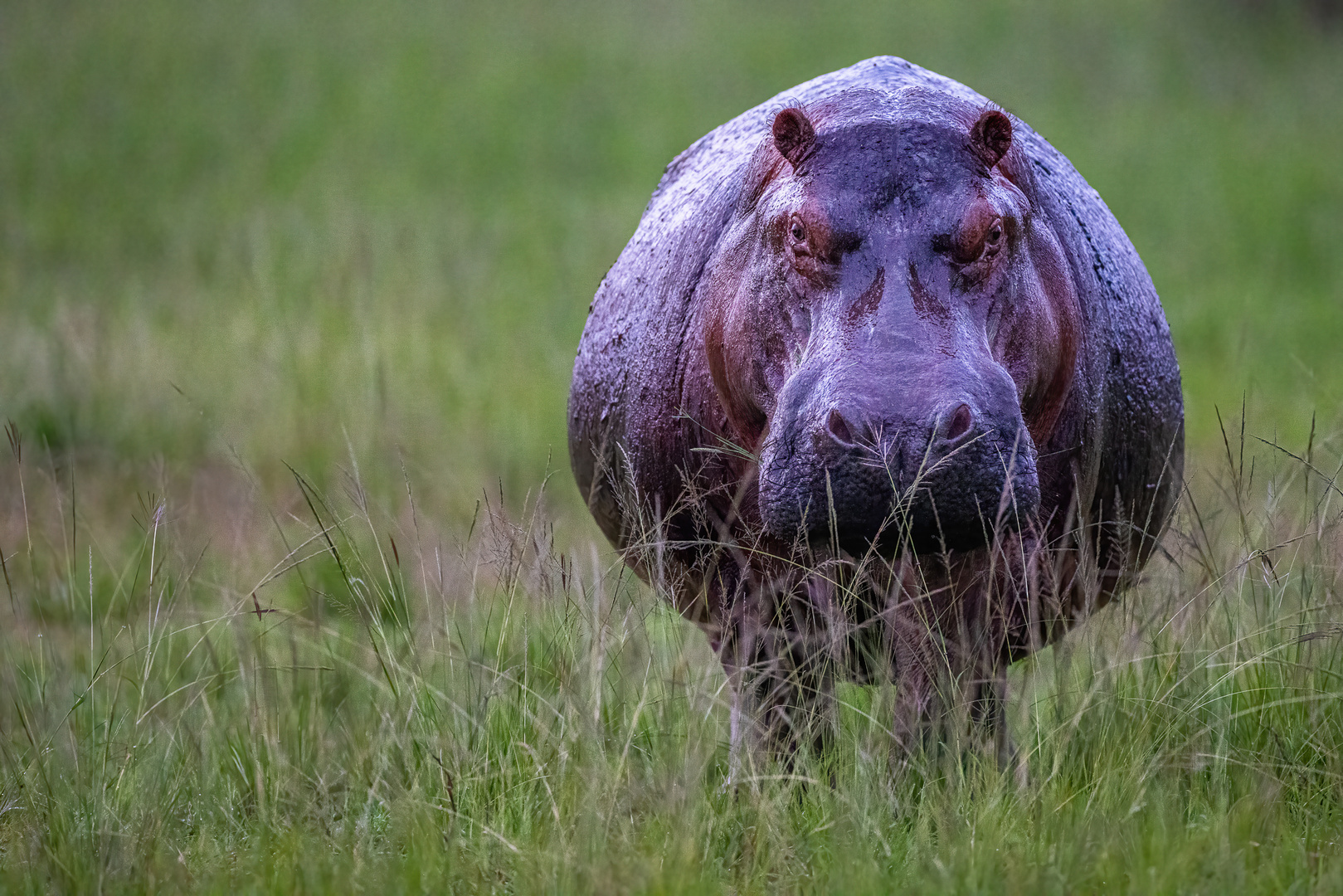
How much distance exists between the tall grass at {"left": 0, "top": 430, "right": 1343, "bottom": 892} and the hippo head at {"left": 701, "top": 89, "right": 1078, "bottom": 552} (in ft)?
1.64

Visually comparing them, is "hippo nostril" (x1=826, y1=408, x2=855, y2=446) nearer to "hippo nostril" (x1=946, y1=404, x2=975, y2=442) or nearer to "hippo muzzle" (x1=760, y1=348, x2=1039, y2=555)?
"hippo muzzle" (x1=760, y1=348, x2=1039, y2=555)

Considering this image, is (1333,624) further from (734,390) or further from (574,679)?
(574,679)

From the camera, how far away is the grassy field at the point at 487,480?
293 centimetres

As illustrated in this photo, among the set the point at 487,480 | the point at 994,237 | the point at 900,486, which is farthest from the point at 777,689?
the point at 487,480

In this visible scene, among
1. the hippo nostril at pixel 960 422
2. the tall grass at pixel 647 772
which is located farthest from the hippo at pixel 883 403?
the tall grass at pixel 647 772

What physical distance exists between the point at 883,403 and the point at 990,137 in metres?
0.81

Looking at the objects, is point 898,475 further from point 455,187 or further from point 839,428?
point 455,187

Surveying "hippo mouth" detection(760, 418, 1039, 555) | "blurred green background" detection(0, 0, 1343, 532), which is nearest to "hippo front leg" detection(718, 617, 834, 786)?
"hippo mouth" detection(760, 418, 1039, 555)

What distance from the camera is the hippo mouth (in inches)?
106

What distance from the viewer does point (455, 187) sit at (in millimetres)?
13617

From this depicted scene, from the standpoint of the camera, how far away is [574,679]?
3.30 meters

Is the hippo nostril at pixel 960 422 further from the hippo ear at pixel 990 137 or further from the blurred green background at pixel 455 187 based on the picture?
the blurred green background at pixel 455 187

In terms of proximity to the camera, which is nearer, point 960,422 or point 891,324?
point 960,422

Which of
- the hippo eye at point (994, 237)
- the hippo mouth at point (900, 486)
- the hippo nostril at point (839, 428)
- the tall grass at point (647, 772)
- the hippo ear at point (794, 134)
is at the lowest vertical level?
the tall grass at point (647, 772)
